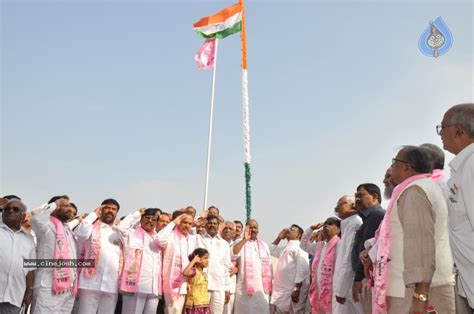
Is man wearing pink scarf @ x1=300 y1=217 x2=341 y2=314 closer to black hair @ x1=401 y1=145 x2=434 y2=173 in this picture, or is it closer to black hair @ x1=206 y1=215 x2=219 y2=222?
black hair @ x1=206 y1=215 x2=219 y2=222

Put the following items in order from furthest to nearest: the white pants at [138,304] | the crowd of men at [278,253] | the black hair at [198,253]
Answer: the black hair at [198,253]
the white pants at [138,304]
the crowd of men at [278,253]

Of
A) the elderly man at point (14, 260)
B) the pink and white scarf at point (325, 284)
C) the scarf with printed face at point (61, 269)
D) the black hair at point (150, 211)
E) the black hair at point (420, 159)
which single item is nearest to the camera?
the black hair at point (420, 159)

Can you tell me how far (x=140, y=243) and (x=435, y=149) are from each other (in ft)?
15.4

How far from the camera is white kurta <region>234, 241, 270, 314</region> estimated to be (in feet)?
27.9

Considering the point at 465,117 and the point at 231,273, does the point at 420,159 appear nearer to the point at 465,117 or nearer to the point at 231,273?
the point at 465,117

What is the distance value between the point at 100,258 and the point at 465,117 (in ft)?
17.4

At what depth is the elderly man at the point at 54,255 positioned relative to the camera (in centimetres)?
589

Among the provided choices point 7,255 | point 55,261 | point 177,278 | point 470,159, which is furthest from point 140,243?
point 470,159

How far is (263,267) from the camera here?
29.0 feet

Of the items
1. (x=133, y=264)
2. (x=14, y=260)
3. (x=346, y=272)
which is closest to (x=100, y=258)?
(x=133, y=264)

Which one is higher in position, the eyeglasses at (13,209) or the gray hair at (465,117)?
the gray hair at (465,117)

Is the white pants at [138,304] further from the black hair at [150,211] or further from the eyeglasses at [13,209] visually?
the eyeglasses at [13,209]

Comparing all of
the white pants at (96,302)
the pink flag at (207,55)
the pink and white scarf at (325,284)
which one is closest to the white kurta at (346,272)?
the pink and white scarf at (325,284)

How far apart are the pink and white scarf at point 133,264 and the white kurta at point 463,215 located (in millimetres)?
4901
